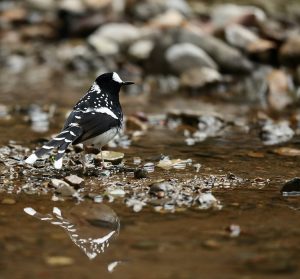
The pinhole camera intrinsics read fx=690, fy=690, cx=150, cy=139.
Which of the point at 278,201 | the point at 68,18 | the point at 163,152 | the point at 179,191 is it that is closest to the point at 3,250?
the point at 179,191

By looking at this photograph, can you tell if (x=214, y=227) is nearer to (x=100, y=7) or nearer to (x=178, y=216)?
(x=178, y=216)

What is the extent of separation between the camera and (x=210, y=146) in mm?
8758

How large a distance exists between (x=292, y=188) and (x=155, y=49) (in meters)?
9.20

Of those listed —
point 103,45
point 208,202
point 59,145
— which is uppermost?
point 59,145

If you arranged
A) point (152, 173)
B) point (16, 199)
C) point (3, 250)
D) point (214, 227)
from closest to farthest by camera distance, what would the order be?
1. point (3, 250)
2. point (214, 227)
3. point (16, 199)
4. point (152, 173)

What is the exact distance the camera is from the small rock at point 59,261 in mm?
4430

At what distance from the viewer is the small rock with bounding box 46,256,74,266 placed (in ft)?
14.5

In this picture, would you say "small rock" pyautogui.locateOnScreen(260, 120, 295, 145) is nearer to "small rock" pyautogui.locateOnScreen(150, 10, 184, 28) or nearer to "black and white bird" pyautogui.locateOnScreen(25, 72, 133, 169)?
"black and white bird" pyautogui.locateOnScreen(25, 72, 133, 169)

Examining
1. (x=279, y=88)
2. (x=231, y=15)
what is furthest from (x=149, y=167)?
(x=231, y=15)

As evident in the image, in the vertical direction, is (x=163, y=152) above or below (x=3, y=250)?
below

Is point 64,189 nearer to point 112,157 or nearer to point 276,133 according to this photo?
point 112,157

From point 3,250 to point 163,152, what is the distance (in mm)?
3919

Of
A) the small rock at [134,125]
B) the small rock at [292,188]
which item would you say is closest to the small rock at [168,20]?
the small rock at [134,125]

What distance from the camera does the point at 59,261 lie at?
4473 mm
